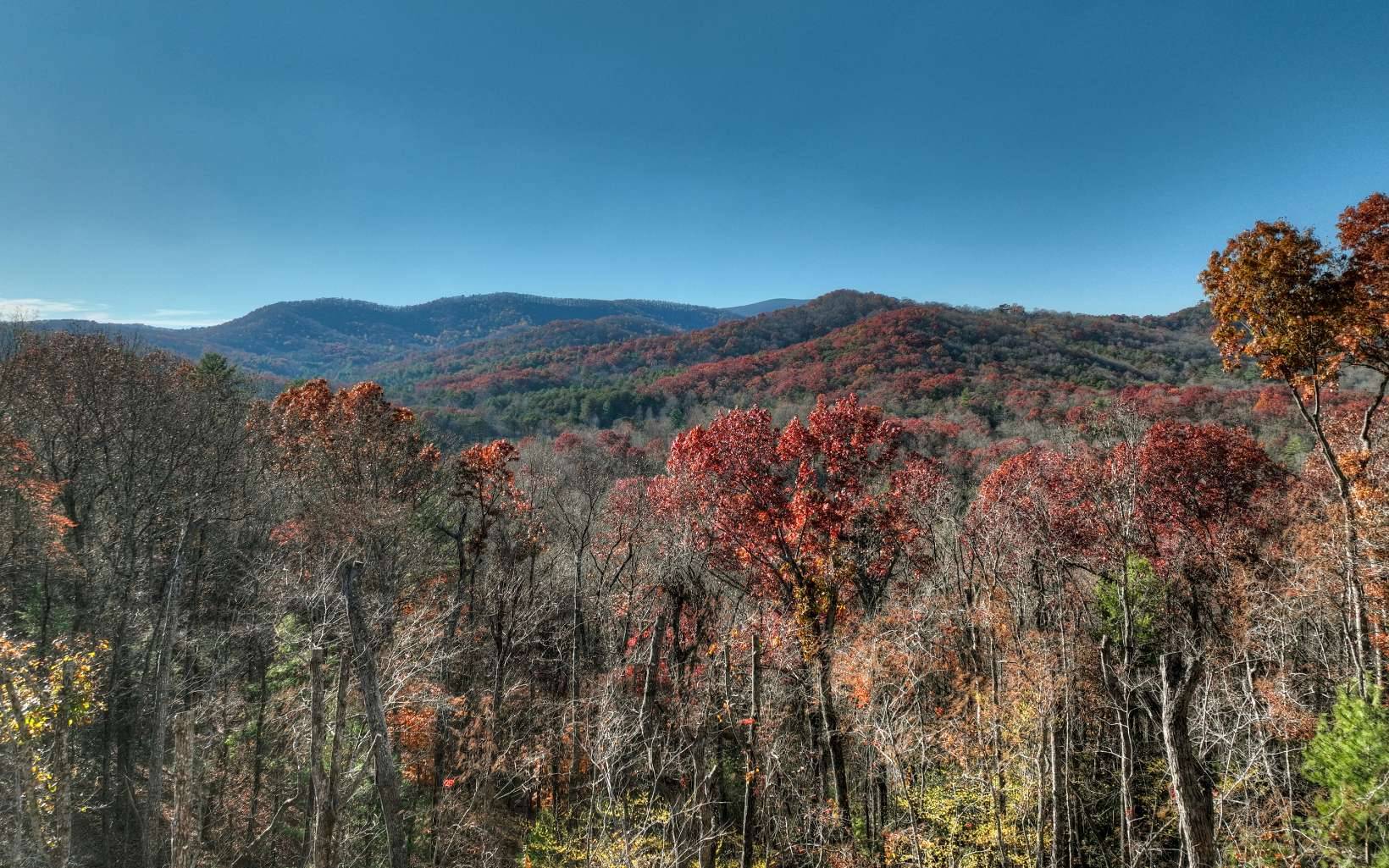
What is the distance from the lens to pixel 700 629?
78.4 feet

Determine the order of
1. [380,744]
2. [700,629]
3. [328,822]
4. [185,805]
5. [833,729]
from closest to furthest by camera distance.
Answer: [328,822], [380,744], [185,805], [833,729], [700,629]

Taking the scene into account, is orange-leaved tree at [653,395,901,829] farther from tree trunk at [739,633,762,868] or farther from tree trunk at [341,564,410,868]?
tree trunk at [341,564,410,868]

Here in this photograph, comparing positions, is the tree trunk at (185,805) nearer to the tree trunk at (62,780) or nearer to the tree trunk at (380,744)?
the tree trunk at (62,780)

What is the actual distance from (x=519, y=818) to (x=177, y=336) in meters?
182

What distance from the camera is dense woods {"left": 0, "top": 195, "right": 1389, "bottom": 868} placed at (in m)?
13.4

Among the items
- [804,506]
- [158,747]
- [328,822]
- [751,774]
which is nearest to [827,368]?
[804,506]

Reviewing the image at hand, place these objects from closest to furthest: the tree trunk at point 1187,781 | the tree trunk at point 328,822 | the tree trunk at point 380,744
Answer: the tree trunk at point 1187,781 < the tree trunk at point 328,822 < the tree trunk at point 380,744

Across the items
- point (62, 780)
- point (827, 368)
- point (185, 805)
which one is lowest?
point (185, 805)

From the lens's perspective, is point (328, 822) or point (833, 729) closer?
point (328, 822)

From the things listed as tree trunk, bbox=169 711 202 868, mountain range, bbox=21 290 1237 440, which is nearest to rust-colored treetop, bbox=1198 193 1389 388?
tree trunk, bbox=169 711 202 868

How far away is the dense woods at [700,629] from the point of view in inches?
529

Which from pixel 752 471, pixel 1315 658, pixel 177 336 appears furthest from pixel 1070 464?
pixel 177 336

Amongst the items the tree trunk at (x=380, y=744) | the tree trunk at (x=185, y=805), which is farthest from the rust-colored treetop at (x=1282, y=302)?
the tree trunk at (x=185, y=805)

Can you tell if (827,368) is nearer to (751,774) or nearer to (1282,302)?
(1282,302)
